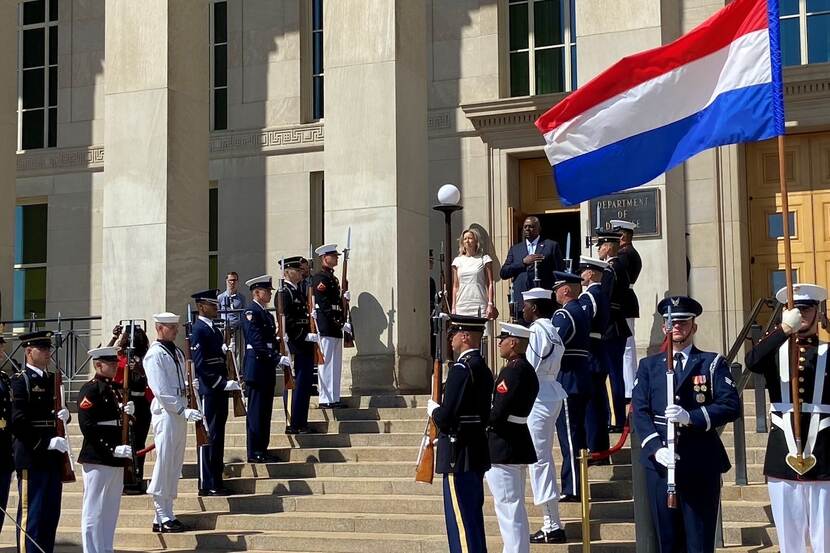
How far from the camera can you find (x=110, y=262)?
18188mm

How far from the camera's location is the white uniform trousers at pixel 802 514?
898cm

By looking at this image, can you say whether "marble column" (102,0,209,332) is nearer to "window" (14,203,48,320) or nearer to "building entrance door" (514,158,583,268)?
"building entrance door" (514,158,583,268)

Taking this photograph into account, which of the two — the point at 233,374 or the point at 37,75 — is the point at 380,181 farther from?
the point at 37,75

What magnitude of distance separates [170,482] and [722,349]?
8986mm

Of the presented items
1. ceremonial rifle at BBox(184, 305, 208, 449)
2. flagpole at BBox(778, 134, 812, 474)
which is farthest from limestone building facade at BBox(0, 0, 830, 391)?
flagpole at BBox(778, 134, 812, 474)

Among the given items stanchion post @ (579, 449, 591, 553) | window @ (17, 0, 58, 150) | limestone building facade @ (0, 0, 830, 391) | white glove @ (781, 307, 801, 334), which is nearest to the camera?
white glove @ (781, 307, 801, 334)

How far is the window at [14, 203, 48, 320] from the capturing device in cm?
2442

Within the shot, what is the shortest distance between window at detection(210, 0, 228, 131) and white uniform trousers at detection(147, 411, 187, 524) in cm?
1068

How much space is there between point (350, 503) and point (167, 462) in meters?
1.95

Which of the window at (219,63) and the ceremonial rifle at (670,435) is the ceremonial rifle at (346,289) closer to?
the window at (219,63)

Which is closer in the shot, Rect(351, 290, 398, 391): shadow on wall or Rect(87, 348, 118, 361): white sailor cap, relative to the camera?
Rect(87, 348, 118, 361): white sailor cap

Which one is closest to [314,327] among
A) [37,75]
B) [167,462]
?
[167,462]

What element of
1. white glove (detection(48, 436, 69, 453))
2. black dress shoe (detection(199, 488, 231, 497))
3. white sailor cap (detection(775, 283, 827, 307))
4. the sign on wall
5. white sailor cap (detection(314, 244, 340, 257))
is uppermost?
the sign on wall

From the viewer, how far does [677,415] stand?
29.5 ft
